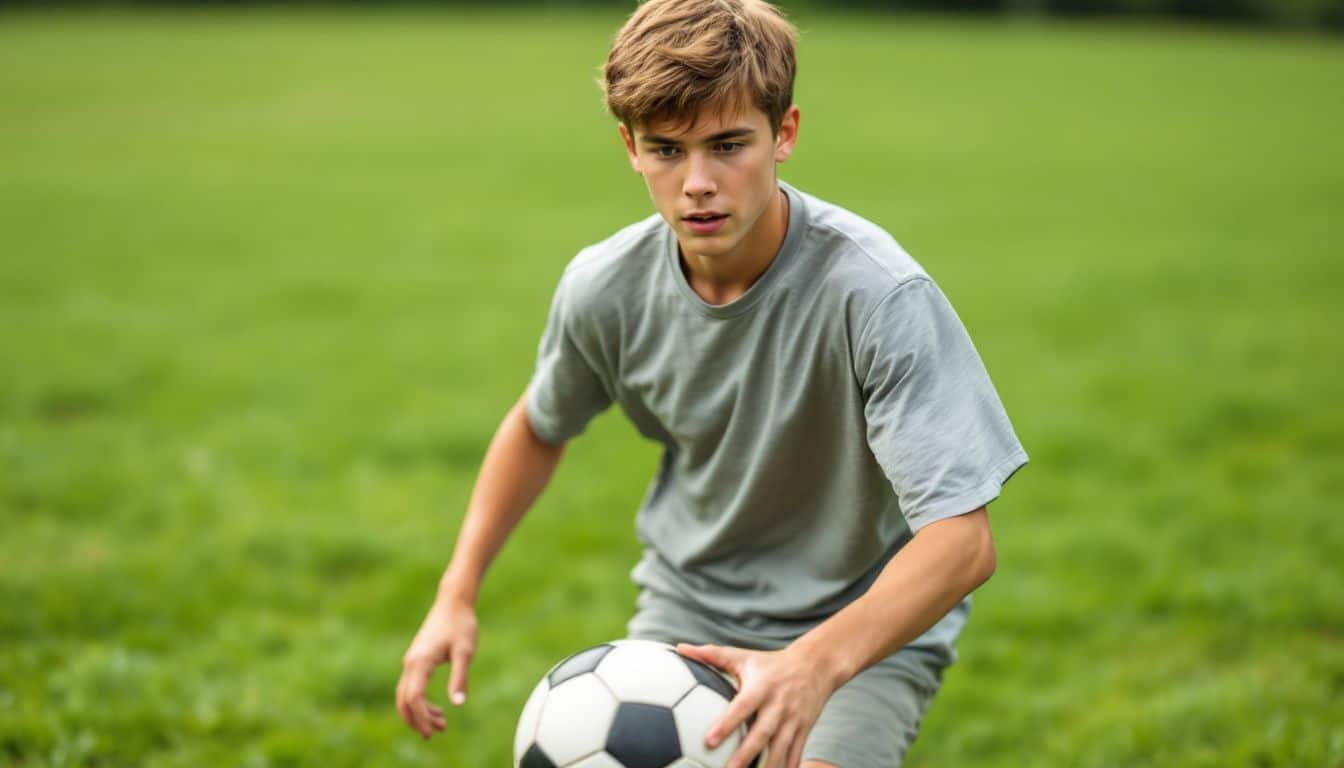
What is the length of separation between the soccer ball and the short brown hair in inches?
39.1

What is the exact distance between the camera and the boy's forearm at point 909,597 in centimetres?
210

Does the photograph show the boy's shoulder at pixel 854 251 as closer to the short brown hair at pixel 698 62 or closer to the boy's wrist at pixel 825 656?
the short brown hair at pixel 698 62

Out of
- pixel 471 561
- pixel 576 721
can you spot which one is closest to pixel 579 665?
pixel 576 721

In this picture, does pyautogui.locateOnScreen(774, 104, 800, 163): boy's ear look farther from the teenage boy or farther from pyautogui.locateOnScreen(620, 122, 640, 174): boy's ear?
pyautogui.locateOnScreen(620, 122, 640, 174): boy's ear

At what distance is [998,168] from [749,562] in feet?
42.1

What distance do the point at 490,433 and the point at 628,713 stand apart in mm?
4005

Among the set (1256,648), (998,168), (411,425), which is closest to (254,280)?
(411,425)

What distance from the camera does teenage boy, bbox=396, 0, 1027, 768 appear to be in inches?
85.7

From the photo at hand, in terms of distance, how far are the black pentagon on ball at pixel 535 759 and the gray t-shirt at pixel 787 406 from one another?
23.9 inches

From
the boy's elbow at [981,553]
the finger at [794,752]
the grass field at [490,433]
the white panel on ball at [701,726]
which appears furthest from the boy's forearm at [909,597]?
the grass field at [490,433]

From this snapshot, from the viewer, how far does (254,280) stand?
30.6 ft

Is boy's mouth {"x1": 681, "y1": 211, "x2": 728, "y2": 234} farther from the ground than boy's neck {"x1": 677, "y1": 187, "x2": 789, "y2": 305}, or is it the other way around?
boy's mouth {"x1": 681, "y1": 211, "x2": 728, "y2": 234}

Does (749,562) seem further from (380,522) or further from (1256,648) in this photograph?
(380,522)

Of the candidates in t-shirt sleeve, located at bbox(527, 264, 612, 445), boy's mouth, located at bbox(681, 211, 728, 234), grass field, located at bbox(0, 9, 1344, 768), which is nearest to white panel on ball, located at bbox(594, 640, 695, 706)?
t-shirt sleeve, located at bbox(527, 264, 612, 445)
